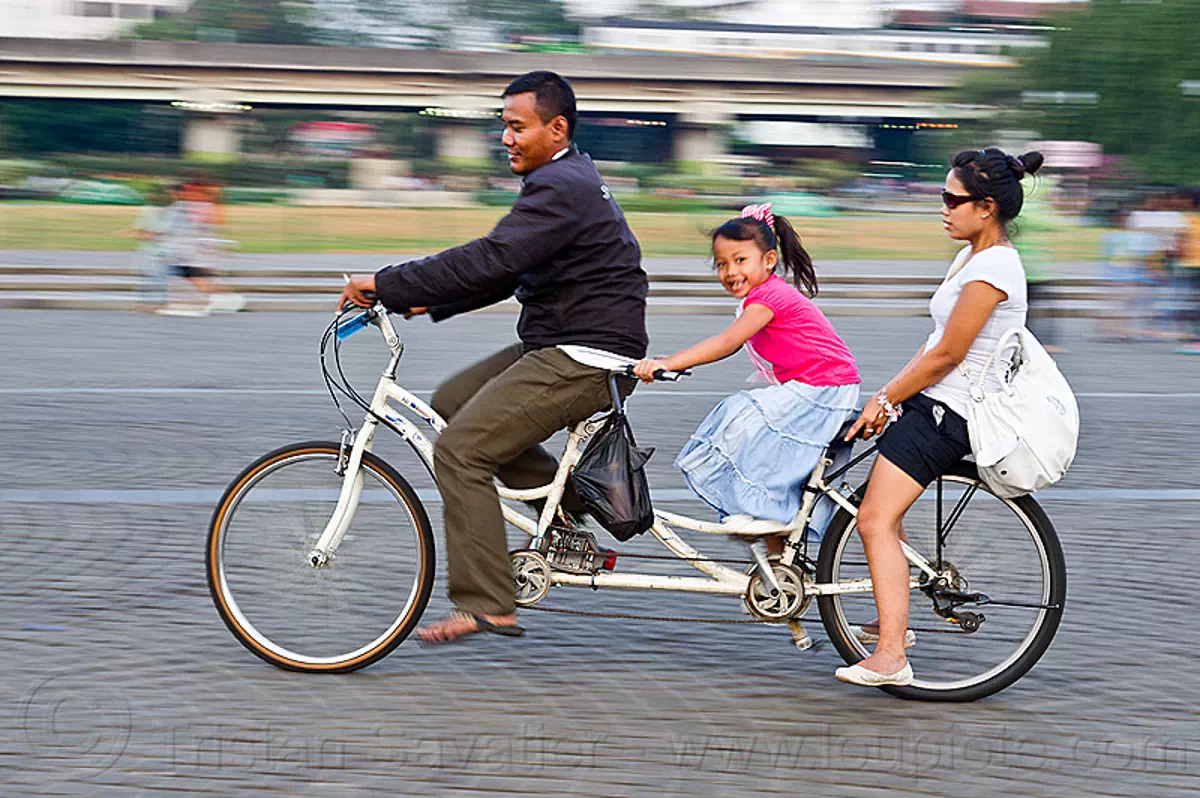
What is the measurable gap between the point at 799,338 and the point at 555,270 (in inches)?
29.7

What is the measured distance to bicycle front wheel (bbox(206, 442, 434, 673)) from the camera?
4.56 meters

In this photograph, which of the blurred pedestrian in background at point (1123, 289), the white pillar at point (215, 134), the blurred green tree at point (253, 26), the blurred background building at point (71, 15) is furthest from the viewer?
the blurred background building at point (71, 15)

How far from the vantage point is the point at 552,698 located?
4309 millimetres

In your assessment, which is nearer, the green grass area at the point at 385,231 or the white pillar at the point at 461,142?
the green grass area at the point at 385,231

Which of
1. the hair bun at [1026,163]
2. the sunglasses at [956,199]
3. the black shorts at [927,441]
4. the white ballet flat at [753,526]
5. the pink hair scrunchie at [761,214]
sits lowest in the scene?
the white ballet flat at [753,526]

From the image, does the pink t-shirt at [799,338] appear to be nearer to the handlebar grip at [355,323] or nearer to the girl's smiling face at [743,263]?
the girl's smiling face at [743,263]

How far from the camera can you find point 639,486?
14.7ft

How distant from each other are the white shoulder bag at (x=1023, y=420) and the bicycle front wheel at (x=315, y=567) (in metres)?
1.66

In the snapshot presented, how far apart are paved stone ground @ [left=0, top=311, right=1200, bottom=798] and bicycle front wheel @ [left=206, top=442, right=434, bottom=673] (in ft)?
0.39

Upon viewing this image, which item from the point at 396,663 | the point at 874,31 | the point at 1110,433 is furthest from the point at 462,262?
the point at 874,31

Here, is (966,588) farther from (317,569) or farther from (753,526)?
(317,569)

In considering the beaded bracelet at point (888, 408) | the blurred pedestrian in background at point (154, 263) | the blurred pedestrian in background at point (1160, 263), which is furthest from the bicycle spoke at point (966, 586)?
the blurred pedestrian in background at point (154, 263)

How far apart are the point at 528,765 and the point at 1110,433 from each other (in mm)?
6308

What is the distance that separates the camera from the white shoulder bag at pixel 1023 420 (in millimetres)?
4164
